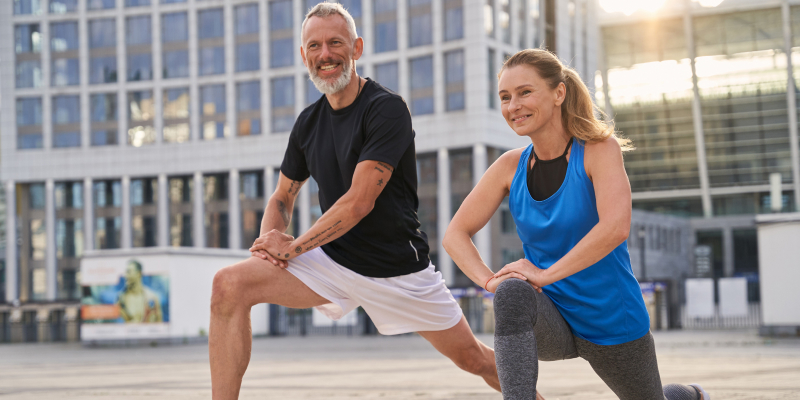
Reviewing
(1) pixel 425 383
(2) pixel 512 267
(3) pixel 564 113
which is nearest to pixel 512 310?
(2) pixel 512 267

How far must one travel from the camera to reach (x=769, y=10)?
75500 mm

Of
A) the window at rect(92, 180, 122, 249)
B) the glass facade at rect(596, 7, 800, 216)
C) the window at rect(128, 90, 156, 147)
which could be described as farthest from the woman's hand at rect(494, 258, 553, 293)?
the glass facade at rect(596, 7, 800, 216)

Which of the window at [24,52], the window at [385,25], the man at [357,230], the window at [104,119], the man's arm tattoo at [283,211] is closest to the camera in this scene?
the man at [357,230]

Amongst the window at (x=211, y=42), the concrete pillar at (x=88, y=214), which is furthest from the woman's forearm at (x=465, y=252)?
the concrete pillar at (x=88, y=214)

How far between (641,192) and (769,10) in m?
19.3

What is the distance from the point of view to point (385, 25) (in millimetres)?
54781

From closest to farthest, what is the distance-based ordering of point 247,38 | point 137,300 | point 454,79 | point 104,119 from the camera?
point 137,300 < point 454,79 < point 247,38 < point 104,119

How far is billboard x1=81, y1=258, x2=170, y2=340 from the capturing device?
24.8 m

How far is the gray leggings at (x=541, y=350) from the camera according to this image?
3.00 meters

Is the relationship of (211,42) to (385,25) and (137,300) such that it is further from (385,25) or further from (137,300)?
(137,300)

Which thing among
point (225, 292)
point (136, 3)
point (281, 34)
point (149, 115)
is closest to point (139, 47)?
point (136, 3)

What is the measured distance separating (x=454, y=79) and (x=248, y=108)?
15.4m

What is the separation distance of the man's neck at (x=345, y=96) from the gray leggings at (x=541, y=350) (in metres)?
1.63

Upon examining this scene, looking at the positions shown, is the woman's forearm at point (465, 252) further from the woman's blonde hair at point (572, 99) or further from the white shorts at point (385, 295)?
the white shorts at point (385, 295)
